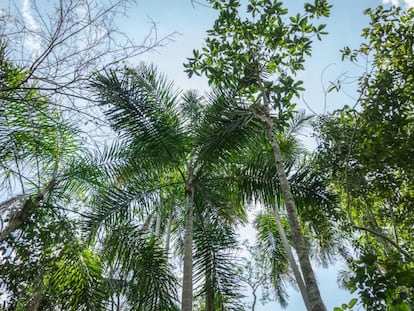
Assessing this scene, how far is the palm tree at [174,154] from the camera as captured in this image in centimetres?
481

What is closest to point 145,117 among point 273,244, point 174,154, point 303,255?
point 174,154

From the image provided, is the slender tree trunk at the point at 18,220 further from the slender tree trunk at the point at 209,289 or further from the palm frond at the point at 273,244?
the palm frond at the point at 273,244

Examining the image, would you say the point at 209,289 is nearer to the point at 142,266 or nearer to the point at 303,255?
the point at 142,266

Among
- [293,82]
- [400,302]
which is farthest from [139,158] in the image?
[400,302]

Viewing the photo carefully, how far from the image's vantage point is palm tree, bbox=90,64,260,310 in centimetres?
481

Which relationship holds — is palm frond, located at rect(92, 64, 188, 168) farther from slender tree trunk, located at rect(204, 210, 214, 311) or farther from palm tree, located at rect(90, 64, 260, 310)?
slender tree trunk, located at rect(204, 210, 214, 311)

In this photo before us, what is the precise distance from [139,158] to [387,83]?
3.90m

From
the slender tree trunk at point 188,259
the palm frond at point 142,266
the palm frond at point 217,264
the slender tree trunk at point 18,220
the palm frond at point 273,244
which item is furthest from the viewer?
the palm frond at point 273,244

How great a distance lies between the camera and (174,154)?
5.45 m

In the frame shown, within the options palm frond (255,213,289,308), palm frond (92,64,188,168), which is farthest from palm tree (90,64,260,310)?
palm frond (255,213,289,308)

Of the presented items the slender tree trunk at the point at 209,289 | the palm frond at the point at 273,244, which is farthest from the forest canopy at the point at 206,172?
the palm frond at the point at 273,244

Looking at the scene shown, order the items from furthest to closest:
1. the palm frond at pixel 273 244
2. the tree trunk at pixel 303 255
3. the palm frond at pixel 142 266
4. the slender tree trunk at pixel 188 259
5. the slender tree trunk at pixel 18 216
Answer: the palm frond at pixel 273 244
the palm frond at pixel 142 266
the slender tree trunk at pixel 188 259
the slender tree trunk at pixel 18 216
the tree trunk at pixel 303 255

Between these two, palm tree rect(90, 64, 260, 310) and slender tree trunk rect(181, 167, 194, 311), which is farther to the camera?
palm tree rect(90, 64, 260, 310)

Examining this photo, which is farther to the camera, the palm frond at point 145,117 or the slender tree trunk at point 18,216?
the palm frond at point 145,117
